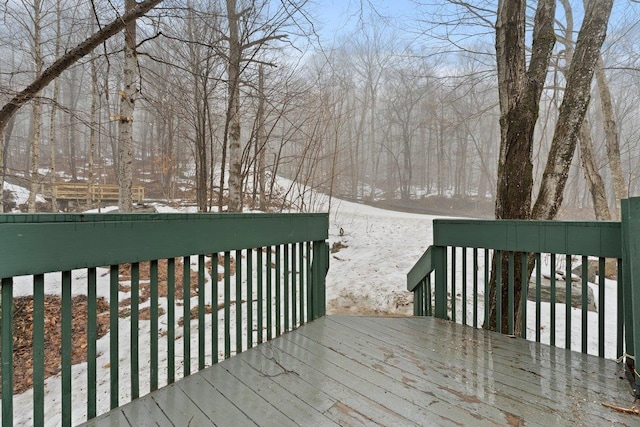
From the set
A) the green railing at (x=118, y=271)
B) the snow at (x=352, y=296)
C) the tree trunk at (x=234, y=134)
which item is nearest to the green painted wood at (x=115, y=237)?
the green railing at (x=118, y=271)

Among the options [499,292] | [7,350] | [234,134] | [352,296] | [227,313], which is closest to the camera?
[7,350]

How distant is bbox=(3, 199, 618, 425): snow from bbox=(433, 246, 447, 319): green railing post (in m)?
1.76

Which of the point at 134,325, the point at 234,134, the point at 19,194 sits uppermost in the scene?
the point at 234,134

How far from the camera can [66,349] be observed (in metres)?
1.32

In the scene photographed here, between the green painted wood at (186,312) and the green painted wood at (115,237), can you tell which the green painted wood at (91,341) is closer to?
the green painted wood at (115,237)

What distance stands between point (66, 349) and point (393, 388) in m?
1.47

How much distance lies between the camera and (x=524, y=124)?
3.06m

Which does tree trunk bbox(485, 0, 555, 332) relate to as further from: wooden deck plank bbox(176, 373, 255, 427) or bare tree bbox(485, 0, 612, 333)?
wooden deck plank bbox(176, 373, 255, 427)

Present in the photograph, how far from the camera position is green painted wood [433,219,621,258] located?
6.25 ft

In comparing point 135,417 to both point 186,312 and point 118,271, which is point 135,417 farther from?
point 118,271

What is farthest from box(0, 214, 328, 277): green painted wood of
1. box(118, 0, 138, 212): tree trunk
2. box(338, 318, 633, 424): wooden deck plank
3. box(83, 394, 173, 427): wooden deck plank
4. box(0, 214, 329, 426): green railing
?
box(118, 0, 138, 212): tree trunk

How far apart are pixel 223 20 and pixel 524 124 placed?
6.14 meters

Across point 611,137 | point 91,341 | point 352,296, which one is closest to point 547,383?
point 91,341

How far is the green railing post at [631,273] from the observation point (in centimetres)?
154
